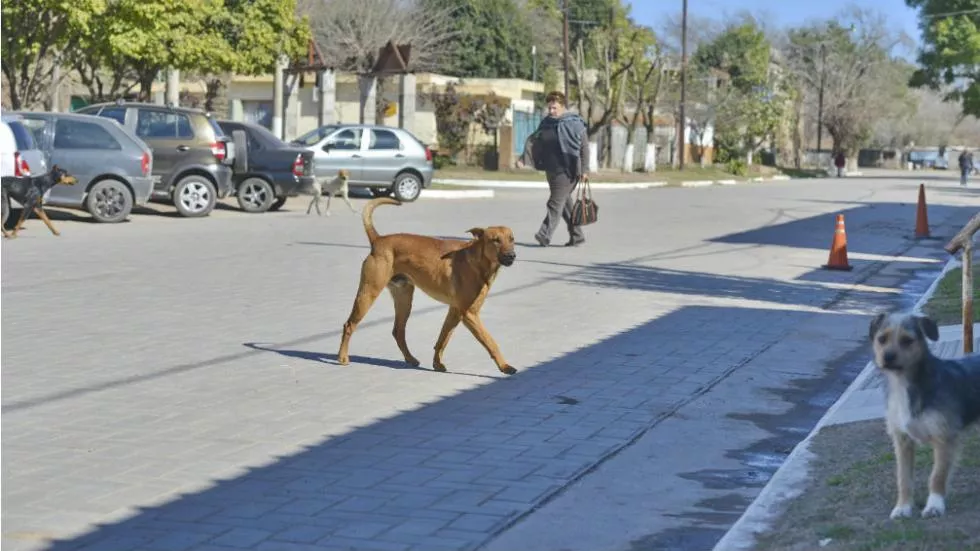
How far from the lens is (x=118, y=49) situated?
29750 millimetres

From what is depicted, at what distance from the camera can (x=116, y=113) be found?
25547mm

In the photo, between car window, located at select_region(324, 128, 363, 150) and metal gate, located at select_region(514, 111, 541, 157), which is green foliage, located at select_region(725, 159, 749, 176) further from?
car window, located at select_region(324, 128, 363, 150)

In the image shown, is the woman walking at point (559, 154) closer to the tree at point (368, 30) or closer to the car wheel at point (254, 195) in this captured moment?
the car wheel at point (254, 195)

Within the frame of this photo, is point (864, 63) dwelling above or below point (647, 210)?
above

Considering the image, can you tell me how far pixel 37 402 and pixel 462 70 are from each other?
63.0 metres

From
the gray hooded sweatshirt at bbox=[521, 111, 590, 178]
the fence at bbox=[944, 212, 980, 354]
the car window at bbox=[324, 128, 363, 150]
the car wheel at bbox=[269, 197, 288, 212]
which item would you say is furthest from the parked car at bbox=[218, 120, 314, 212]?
the fence at bbox=[944, 212, 980, 354]

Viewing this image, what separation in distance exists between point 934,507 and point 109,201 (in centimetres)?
1927

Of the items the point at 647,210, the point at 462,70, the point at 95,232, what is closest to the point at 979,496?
the point at 95,232

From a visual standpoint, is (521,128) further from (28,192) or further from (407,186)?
(28,192)

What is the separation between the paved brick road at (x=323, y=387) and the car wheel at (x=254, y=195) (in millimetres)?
7803

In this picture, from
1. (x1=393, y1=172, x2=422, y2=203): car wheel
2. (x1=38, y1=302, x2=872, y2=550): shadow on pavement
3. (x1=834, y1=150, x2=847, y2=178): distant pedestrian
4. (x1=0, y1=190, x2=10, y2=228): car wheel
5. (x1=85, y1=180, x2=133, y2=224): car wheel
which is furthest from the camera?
(x1=834, y1=150, x2=847, y2=178): distant pedestrian

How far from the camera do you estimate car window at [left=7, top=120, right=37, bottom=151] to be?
20.7 meters

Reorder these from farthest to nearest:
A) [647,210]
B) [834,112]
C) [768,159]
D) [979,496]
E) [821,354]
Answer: [834,112], [768,159], [647,210], [821,354], [979,496]

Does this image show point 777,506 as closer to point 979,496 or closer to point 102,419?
point 979,496
